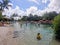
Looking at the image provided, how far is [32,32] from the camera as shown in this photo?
4.16 metres

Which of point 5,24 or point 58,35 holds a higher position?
point 5,24

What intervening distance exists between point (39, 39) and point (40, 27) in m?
0.29

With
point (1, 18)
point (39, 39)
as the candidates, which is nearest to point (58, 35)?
point (39, 39)

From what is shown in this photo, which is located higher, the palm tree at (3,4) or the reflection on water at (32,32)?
the palm tree at (3,4)

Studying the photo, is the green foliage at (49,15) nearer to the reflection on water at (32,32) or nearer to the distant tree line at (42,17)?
the distant tree line at (42,17)

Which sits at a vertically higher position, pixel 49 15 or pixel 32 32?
pixel 49 15

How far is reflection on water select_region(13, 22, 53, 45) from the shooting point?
4.08 metres

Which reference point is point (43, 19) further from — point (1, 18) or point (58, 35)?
point (1, 18)

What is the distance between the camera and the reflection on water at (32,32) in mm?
4078

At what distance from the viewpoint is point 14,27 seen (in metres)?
4.15

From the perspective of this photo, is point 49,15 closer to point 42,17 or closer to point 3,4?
point 42,17

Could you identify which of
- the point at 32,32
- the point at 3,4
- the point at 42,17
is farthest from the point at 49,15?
the point at 3,4

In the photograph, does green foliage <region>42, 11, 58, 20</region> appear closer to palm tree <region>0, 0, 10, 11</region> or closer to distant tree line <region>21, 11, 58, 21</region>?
distant tree line <region>21, 11, 58, 21</region>

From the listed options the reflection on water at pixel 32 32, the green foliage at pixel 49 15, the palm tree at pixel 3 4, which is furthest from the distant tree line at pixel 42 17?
the palm tree at pixel 3 4
